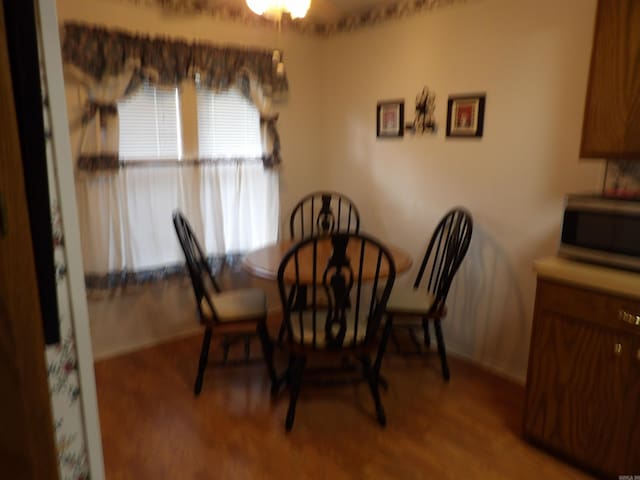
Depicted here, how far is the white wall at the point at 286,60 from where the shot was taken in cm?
267

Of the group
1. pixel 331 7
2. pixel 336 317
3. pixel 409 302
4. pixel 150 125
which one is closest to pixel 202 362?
pixel 336 317

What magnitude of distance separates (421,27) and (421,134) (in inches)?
27.4

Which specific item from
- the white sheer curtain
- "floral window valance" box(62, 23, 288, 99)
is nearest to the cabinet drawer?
the white sheer curtain

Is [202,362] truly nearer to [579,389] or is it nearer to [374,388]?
[374,388]

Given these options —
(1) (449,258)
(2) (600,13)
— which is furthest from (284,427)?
(2) (600,13)

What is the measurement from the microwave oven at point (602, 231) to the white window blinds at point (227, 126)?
7.28ft

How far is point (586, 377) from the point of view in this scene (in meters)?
1.83

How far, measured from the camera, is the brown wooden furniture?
5.60 feet

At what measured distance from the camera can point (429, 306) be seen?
255cm

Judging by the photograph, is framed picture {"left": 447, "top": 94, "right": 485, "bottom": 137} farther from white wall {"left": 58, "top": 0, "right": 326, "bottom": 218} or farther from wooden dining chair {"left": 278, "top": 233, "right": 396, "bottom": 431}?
white wall {"left": 58, "top": 0, "right": 326, "bottom": 218}

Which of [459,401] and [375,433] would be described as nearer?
[375,433]

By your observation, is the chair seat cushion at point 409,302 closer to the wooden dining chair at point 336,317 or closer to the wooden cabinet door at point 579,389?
the wooden dining chair at point 336,317

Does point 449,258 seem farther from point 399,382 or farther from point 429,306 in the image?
point 399,382

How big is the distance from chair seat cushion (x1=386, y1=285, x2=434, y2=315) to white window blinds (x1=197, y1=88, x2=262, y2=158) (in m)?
1.55
